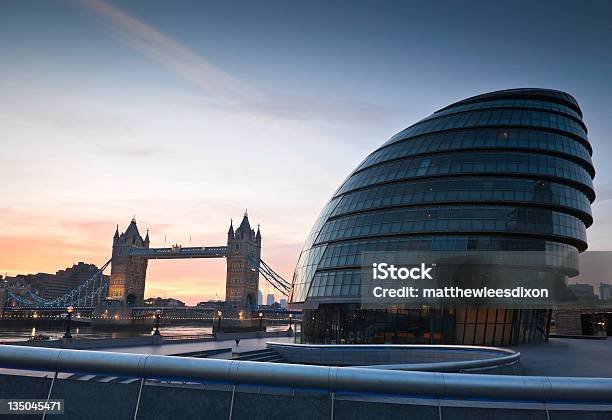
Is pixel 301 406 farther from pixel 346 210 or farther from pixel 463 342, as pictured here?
pixel 346 210

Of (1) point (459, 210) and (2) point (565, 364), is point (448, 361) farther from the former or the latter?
(1) point (459, 210)

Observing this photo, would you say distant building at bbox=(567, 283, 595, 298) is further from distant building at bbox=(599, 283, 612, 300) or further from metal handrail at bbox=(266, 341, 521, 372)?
metal handrail at bbox=(266, 341, 521, 372)

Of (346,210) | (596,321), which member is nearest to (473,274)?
(346,210)

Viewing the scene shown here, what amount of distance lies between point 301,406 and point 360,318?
40.7 m

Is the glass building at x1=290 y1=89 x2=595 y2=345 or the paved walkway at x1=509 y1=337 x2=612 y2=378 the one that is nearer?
the paved walkway at x1=509 y1=337 x2=612 y2=378

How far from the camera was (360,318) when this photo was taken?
50.5 m

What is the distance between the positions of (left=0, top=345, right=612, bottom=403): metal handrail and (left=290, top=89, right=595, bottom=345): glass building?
127ft

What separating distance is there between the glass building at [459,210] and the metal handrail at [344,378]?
38.7 m

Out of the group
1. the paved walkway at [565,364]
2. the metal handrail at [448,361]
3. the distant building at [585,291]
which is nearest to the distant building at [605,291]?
the distant building at [585,291]

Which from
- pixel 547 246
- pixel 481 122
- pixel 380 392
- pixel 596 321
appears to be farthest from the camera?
pixel 596 321

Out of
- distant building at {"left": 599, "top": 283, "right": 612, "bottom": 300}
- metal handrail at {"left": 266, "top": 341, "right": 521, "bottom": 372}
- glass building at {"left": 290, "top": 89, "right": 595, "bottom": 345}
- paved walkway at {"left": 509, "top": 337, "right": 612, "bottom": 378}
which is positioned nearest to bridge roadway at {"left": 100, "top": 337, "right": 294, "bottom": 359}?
metal handrail at {"left": 266, "top": 341, "right": 521, "bottom": 372}

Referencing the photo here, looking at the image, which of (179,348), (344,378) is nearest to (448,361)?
(179,348)

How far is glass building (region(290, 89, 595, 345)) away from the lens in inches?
1928

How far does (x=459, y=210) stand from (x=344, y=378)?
42.6 metres
